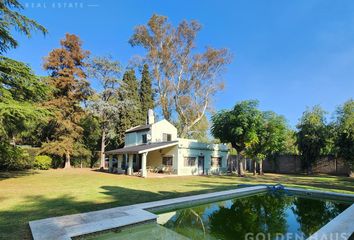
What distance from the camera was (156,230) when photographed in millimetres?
6355

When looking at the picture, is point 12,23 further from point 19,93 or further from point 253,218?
point 253,218

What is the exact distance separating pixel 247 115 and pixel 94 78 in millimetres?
19529

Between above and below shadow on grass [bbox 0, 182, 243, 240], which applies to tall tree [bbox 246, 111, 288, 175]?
above

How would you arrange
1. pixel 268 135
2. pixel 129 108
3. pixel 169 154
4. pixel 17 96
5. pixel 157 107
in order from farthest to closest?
pixel 157 107 → pixel 129 108 → pixel 169 154 → pixel 268 135 → pixel 17 96

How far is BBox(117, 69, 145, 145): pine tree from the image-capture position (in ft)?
104

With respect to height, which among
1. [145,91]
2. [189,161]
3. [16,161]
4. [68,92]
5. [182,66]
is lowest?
[16,161]

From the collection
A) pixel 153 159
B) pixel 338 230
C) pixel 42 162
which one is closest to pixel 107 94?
pixel 42 162

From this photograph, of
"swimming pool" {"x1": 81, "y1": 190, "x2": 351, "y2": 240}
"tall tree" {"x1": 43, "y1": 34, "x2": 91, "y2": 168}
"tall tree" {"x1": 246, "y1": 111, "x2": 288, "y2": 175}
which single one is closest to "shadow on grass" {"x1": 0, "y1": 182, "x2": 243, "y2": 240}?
"swimming pool" {"x1": 81, "y1": 190, "x2": 351, "y2": 240}

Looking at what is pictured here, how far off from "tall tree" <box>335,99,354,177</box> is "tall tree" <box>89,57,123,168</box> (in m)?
23.8

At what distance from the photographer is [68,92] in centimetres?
2839

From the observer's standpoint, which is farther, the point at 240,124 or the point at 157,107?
the point at 157,107

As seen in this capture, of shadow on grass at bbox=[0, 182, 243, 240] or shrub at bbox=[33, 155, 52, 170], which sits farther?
shrub at bbox=[33, 155, 52, 170]

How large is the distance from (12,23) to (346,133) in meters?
26.5

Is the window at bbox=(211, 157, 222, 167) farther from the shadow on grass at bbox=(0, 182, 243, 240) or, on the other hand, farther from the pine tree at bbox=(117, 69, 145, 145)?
the shadow on grass at bbox=(0, 182, 243, 240)
